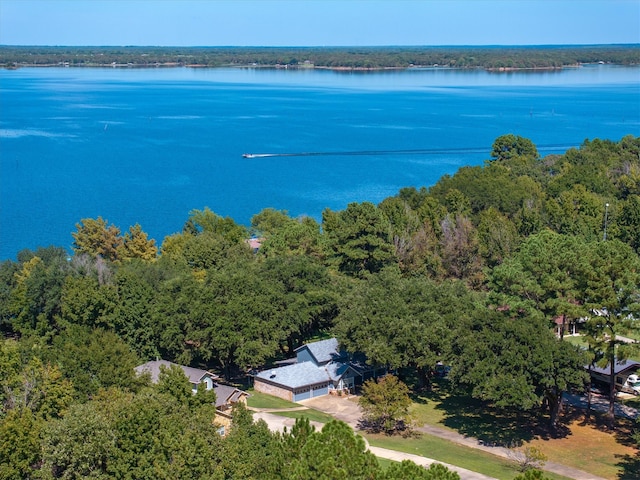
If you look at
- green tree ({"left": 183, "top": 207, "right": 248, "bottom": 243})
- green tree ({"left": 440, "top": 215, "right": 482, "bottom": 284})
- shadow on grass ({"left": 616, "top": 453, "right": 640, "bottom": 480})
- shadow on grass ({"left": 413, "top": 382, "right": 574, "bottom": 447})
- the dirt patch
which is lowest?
the dirt patch

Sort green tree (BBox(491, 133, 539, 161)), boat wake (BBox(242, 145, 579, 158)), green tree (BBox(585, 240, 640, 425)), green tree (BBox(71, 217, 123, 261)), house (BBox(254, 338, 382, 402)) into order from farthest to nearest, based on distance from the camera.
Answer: boat wake (BBox(242, 145, 579, 158)), green tree (BBox(491, 133, 539, 161)), green tree (BBox(71, 217, 123, 261)), house (BBox(254, 338, 382, 402)), green tree (BBox(585, 240, 640, 425))

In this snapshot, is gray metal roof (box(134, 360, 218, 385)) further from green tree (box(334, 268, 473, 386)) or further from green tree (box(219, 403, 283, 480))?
green tree (box(219, 403, 283, 480))

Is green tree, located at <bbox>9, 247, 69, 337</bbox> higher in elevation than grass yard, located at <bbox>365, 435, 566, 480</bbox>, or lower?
higher

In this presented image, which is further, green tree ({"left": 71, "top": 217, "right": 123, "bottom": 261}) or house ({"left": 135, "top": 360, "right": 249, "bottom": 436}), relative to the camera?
green tree ({"left": 71, "top": 217, "right": 123, "bottom": 261})

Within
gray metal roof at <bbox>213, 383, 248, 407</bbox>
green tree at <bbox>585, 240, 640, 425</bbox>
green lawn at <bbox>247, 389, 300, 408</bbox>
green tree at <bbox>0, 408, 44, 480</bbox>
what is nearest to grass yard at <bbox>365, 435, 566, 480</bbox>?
green lawn at <bbox>247, 389, 300, 408</bbox>

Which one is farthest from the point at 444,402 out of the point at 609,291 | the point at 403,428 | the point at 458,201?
the point at 458,201

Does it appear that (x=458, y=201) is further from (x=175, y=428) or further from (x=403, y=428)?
(x=175, y=428)
